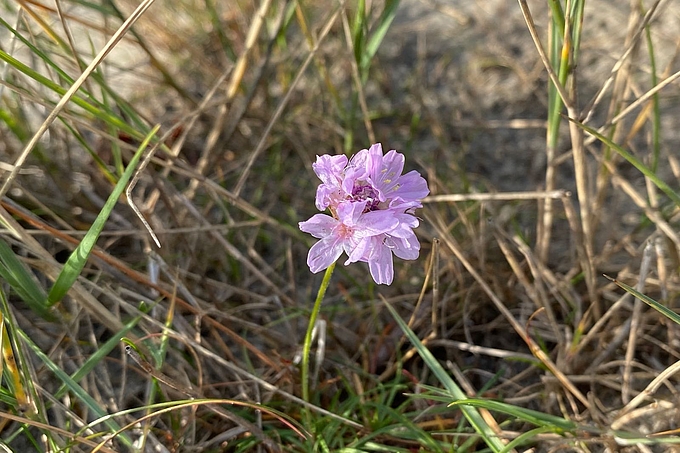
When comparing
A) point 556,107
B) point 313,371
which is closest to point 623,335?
point 556,107

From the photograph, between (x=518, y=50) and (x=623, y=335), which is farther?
(x=518, y=50)

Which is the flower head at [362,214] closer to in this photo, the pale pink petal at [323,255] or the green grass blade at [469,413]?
the pale pink petal at [323,255]

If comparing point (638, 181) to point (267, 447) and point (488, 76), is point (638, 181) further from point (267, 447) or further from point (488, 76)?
point (267, 447)

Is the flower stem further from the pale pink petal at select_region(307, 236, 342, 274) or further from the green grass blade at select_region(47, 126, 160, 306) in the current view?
the green grass blade at select_region(47, 126, 160, 306)

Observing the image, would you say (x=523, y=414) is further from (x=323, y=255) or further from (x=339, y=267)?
(x=339, y=267)

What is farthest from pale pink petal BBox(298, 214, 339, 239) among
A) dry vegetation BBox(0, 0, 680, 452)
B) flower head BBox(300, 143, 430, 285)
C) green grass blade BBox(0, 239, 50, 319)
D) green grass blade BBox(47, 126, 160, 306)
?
green grass blade BBox(0, 239, 50, 319)

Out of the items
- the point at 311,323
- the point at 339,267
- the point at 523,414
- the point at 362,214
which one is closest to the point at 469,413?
the point at 523,414
